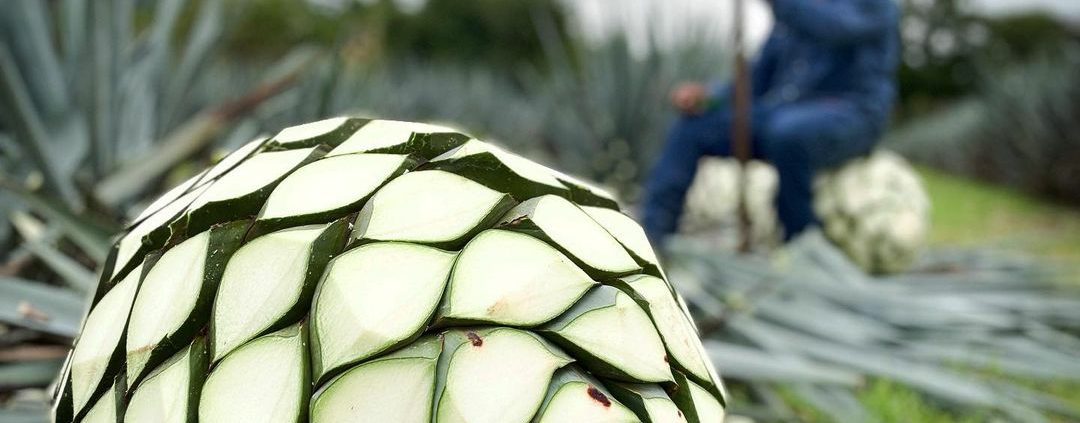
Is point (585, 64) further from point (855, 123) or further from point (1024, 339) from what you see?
point (1024, 339)

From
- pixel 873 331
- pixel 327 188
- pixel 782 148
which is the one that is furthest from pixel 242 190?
pixel 782 148

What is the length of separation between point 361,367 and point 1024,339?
783mm

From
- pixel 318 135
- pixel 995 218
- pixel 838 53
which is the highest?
pixel 838 53

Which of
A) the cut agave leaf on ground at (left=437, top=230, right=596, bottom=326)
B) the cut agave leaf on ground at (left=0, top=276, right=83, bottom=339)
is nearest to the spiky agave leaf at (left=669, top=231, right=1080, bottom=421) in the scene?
the cut agave leaf on ground at (left=437, top=230, right=596, bottom=326)

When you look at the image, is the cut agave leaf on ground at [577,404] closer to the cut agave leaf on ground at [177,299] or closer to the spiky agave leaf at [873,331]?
the cut agave leaf on ground at [177,299]

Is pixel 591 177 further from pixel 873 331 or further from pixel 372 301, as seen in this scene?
pixel 372 301

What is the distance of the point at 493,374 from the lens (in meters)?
0.23

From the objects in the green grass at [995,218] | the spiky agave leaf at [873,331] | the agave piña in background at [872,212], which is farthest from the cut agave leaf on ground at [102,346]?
the green grass at [995,218]

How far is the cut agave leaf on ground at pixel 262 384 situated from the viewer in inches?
9.1

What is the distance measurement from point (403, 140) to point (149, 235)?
10 cm

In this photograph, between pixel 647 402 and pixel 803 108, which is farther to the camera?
pixel 803 108

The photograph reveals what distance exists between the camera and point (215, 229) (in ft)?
0.87

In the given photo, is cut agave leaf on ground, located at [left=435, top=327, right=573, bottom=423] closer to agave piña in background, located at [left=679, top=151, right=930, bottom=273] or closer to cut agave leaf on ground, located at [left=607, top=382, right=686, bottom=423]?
cut agave leaf on ground, located at [left=607, top=382, right=686, bottom=423]

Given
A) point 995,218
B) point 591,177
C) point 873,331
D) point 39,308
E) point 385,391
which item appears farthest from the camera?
point 995,218
